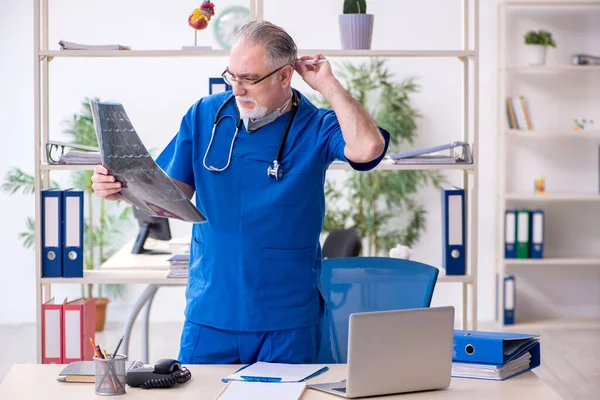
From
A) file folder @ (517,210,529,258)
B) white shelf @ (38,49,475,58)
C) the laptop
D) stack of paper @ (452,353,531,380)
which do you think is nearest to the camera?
the laptop

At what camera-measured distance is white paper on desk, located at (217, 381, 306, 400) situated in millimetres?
1912

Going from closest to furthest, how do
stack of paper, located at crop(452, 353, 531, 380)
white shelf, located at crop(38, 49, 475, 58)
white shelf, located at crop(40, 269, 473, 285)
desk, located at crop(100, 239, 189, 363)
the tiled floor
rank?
stack of paper, located at crop(452, 353, 531, 380) < white shelf, located at crop(38, 49, 475, 58) < white shelf, located at crop(40, 269, 473, 285) < desk, located at crop(100, 239, 189, 363) < the tiled floor

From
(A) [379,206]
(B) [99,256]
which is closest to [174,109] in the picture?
(B) [99,256]

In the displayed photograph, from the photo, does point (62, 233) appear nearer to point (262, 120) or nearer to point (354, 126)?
point (262, 120)

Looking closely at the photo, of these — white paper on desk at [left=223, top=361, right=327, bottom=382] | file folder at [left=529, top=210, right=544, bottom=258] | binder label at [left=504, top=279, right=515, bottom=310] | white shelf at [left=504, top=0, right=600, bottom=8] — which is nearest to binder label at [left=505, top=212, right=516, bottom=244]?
file folder at [left=529, top=210, right=544, bottom=258]

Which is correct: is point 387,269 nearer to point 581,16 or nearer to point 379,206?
point 379,206

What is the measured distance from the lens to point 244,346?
2.27 m

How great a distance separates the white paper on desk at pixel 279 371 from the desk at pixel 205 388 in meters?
0.03

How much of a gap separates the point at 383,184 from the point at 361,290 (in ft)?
10.5

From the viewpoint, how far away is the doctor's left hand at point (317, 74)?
2281 millimetres

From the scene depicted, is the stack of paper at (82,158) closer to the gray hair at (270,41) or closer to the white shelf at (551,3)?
the gray hair at (270,41)

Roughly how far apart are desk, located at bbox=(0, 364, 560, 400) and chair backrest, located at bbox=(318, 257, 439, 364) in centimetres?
47

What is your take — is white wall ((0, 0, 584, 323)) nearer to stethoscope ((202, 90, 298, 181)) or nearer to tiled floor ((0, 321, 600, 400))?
tiled floor ((0, 321, 600, 400))

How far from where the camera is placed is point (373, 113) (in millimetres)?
5848
